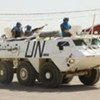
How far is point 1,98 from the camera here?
15.7 m

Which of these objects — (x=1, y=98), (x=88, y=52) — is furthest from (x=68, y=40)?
(x=1, y=98)

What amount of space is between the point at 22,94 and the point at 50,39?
3.06 meters

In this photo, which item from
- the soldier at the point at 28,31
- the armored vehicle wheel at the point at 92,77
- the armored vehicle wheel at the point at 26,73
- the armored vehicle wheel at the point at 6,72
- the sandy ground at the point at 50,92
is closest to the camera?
the sandy ground at the point at 50,92

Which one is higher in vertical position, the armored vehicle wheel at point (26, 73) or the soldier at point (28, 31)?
the soldier at point (28, 31)

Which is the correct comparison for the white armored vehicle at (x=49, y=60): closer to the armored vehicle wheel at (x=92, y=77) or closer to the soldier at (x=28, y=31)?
the armored vehicle wheel at (x=92, y=77)

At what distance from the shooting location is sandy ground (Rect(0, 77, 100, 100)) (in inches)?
627

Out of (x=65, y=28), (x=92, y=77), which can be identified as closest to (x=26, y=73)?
(x=65, y=28)

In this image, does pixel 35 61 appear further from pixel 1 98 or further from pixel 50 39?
pixel 1 98

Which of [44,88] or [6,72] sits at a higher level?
[6,72]

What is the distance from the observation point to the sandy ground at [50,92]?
1592 cm

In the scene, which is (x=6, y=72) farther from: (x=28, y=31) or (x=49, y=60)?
(x=49, y=60)

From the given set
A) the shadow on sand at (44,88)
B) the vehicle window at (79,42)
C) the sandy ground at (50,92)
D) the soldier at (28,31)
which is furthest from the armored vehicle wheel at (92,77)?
the soldier at (28,31)

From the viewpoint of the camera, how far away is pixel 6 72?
827 inches

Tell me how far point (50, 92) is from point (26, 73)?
8.42 feet
